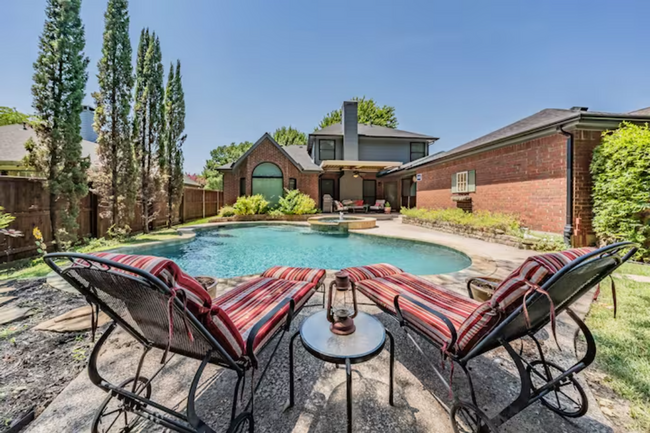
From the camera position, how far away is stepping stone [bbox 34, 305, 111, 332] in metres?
2.71

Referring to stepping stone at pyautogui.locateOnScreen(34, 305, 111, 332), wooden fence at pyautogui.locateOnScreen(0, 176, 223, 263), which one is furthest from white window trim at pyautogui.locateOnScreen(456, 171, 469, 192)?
wooden fence at pyautogui.locateOnScreen(0, 176, 223, 263)

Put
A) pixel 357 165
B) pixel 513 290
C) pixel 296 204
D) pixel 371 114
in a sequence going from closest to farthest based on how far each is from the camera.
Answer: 1. pixel 513 290
2. pixel 296 204
3. pixel 357 165
4. pixel 371 114

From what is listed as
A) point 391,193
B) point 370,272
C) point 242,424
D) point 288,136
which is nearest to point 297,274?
point 370,272

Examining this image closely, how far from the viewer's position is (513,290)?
1.36 m

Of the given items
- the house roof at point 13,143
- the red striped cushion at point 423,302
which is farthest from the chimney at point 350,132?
the red striped cushion at point 423,302

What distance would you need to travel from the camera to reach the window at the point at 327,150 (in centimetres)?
2016

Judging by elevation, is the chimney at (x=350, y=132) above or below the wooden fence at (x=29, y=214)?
above

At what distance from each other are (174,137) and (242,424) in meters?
13.9

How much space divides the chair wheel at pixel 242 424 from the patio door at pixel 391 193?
20050 mm

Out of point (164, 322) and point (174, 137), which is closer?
point (164, 322)

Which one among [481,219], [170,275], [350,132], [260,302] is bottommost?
[260,302]

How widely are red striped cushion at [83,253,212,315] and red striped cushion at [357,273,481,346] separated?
4.63 ft

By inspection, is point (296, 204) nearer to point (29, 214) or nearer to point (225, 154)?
point (29, 214)

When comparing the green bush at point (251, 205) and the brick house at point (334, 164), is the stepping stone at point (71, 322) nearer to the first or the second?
the green bush at point (251, 205)
